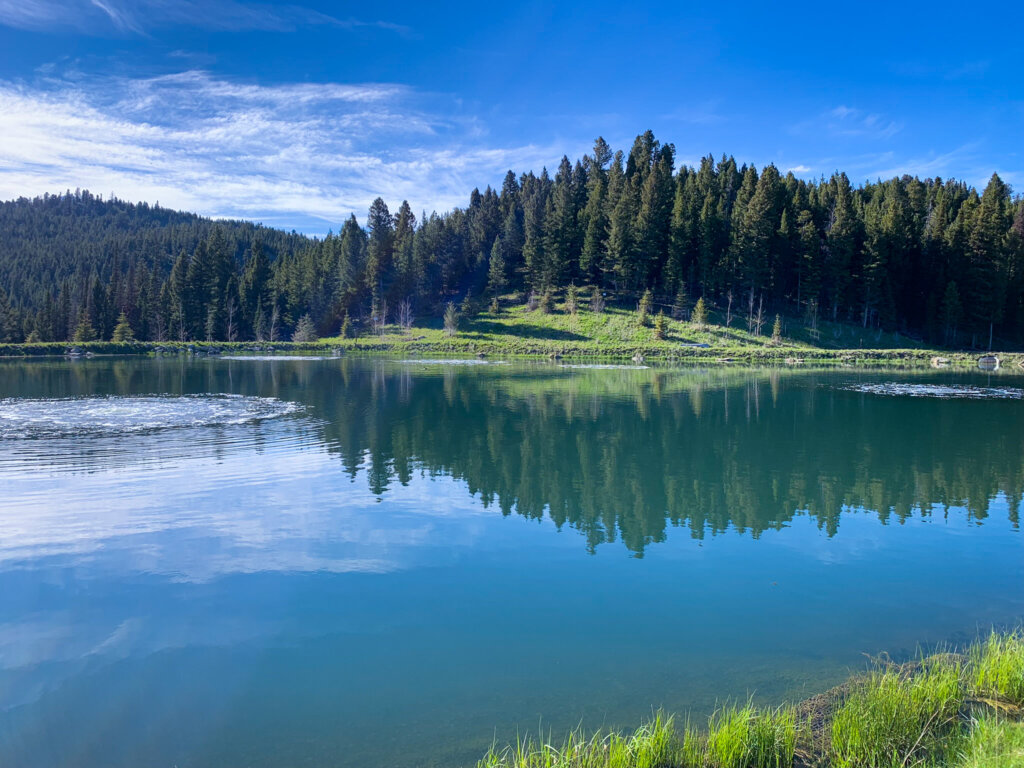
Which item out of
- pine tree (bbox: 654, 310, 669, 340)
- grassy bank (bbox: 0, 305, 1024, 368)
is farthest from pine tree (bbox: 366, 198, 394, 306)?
pine tree (bbox: 654, 310, 669, 340)

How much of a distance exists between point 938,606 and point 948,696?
4.15 meters

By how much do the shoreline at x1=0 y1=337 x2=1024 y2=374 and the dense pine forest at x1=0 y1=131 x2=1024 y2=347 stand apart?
8.89 metres

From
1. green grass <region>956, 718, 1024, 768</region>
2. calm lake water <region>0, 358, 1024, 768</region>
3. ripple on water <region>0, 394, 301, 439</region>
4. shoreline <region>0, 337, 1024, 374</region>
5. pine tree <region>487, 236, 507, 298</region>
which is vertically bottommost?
calm lake water <region>0, 358, 1024, 768</region>

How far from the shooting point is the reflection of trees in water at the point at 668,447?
15.5 m

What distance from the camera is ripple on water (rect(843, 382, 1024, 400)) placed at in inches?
1526

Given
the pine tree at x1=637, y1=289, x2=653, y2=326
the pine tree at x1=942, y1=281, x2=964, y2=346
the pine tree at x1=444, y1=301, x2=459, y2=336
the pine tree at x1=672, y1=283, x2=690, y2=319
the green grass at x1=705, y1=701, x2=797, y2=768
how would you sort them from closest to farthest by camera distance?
the green grass at x1=705, y1=701, x2=797, y2=768, the pine tree at x1=942, y1=281, x2=964, y2=346, the pine tree at x1=637, y1=289, x2=653, y2=326, the pine tree at x1=672, y1=283, x2=690, y2=319, the pine tree at x1=444, y1=301, x2=459, y2=336

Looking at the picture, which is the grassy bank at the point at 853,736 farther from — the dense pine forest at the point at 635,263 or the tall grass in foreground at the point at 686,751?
the dense pine forest at the point at 635,263

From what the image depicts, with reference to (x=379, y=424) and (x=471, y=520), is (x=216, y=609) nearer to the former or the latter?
(x=471, y=520)

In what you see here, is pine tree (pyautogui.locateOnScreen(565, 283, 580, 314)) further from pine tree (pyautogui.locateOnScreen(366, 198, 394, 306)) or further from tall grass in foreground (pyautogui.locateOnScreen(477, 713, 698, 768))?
tall grass in foreground (pyautogui.locateOnScreen(477, 713, 698, 768))

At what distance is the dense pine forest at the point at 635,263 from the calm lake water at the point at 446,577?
68450 millimetres

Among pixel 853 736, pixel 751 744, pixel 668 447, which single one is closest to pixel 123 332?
pixel 668 447

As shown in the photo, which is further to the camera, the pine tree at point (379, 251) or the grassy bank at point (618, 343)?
the pine tree at point (379, 251)

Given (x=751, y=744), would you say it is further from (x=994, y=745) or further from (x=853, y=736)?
(x=994, y=745)

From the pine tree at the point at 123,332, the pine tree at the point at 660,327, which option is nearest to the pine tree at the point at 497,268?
the pine tree at the point at 660,327
